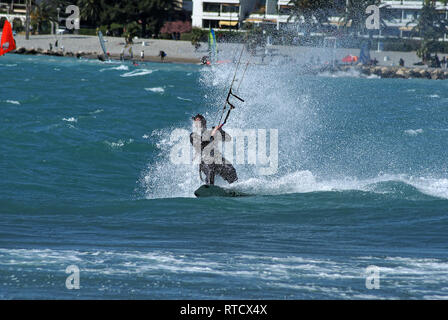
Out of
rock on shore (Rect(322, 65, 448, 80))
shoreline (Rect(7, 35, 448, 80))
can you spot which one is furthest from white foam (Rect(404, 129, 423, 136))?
rock on shore (Rect(322, 65, 448, 80))

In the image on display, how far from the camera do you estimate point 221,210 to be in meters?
13.4

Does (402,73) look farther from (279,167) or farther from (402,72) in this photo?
(279,167)

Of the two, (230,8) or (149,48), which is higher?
(230,8)

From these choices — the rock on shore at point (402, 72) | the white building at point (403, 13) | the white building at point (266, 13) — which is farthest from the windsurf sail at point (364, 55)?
the white building at point (403, 13)

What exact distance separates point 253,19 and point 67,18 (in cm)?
2387

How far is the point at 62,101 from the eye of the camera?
1414 inches

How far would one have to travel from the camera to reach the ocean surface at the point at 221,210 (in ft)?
26.7

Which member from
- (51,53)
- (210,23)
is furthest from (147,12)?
(51,53)

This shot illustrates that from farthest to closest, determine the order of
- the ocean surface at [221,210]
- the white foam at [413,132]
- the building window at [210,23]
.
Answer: the building window at [210,23] → the white foam at [413,132] → the ocean surface at [221,210]

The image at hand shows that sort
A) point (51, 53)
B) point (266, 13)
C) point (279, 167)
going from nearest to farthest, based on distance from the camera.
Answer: point (279, 167), point (51, 53), point (266, 13)

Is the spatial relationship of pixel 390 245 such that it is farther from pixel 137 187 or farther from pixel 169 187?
pixel 137 187

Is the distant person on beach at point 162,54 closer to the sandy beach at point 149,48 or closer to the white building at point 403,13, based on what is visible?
the sandy beach at point 149,48

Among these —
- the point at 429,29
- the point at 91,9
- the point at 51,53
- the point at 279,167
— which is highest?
the point at 91,9
